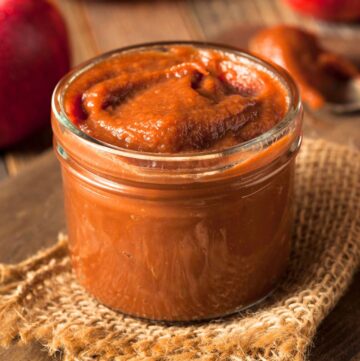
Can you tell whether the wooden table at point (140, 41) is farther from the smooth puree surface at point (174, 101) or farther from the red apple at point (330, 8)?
the smooth puree surface at point (174, 101)

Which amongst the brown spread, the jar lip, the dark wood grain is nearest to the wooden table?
the dark wood grain

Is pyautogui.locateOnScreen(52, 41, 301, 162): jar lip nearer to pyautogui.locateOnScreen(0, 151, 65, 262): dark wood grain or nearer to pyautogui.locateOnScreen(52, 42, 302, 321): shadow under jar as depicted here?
pyautogui.locateOnScreen(52, 42, 302, 321): shadow under jar

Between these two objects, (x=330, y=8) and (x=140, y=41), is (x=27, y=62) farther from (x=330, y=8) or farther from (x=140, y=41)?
(x=330, y=8)

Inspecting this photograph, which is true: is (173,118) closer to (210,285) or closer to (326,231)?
(210,285)

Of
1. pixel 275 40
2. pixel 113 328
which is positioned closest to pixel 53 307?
pixel 113 328

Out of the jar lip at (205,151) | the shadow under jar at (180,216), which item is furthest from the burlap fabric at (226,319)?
the jar lip at (205,151)

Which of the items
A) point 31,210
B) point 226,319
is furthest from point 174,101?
point 31,210

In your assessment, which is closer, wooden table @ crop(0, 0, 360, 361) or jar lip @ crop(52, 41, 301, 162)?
jar lip @ crop(52, 41, 301, 162)
